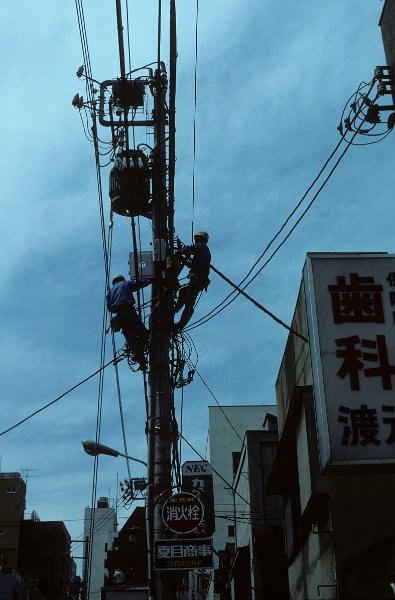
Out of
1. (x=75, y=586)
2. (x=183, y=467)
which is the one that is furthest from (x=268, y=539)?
(x=75, y=586)

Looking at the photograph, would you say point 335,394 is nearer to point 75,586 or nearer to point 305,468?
point 305,468

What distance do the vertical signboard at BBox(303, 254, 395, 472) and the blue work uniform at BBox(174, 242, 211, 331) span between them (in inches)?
138

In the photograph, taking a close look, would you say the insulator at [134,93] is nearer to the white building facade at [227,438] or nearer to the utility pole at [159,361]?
the utility pole at [159,361]

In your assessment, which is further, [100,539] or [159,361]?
[100,539]

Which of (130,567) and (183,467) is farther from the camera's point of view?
(130,567)

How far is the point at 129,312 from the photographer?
1358 cm

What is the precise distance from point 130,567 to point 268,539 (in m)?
56.9

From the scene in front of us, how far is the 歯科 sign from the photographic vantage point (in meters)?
11.0

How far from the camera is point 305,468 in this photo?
506 inches

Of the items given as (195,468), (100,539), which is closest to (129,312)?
(195,468)

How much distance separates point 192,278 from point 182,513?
4.54 meters

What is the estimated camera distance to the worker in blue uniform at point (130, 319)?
13508mm

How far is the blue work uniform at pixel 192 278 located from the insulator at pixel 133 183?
109 cm

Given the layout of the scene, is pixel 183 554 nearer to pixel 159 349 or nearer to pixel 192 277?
pixel 159 349
